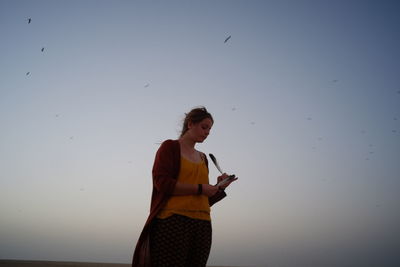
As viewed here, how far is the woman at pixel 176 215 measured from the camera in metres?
2.27

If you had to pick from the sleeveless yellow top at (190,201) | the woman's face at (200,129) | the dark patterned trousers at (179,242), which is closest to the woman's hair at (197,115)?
the woman's face at (200,129)

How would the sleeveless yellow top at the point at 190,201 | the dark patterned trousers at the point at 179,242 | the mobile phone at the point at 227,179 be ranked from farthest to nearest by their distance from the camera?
the mobile phone at the point at 227,179 < the sleeveless yellow top at the point at 190,201 < the dark patterned trousers at the point at 179,242

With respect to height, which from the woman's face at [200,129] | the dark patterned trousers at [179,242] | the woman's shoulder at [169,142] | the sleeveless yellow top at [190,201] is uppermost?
the woman's face at [200,129]

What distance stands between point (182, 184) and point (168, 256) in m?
0.49

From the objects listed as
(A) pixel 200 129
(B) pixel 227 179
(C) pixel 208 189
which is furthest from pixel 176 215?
(A) pixel 200 129

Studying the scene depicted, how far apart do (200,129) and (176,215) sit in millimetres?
716

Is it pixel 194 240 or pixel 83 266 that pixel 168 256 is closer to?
pixel 194 240

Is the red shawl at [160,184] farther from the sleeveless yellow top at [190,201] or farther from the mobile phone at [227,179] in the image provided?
the mobile phone at [227,179]

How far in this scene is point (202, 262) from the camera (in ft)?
7.82

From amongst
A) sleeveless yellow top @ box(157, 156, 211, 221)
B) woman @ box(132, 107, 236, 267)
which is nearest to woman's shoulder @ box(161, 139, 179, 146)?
woman @ box(132, 107, 236, 267)

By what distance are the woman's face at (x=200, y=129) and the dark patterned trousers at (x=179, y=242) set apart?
662 mm

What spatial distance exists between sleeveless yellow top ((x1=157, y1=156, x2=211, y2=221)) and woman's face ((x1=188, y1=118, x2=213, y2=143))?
210 millimetres

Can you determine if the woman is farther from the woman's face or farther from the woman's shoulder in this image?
the woman's face

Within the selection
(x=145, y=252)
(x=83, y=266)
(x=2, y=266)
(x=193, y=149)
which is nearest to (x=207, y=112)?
(x=193, y=149)
